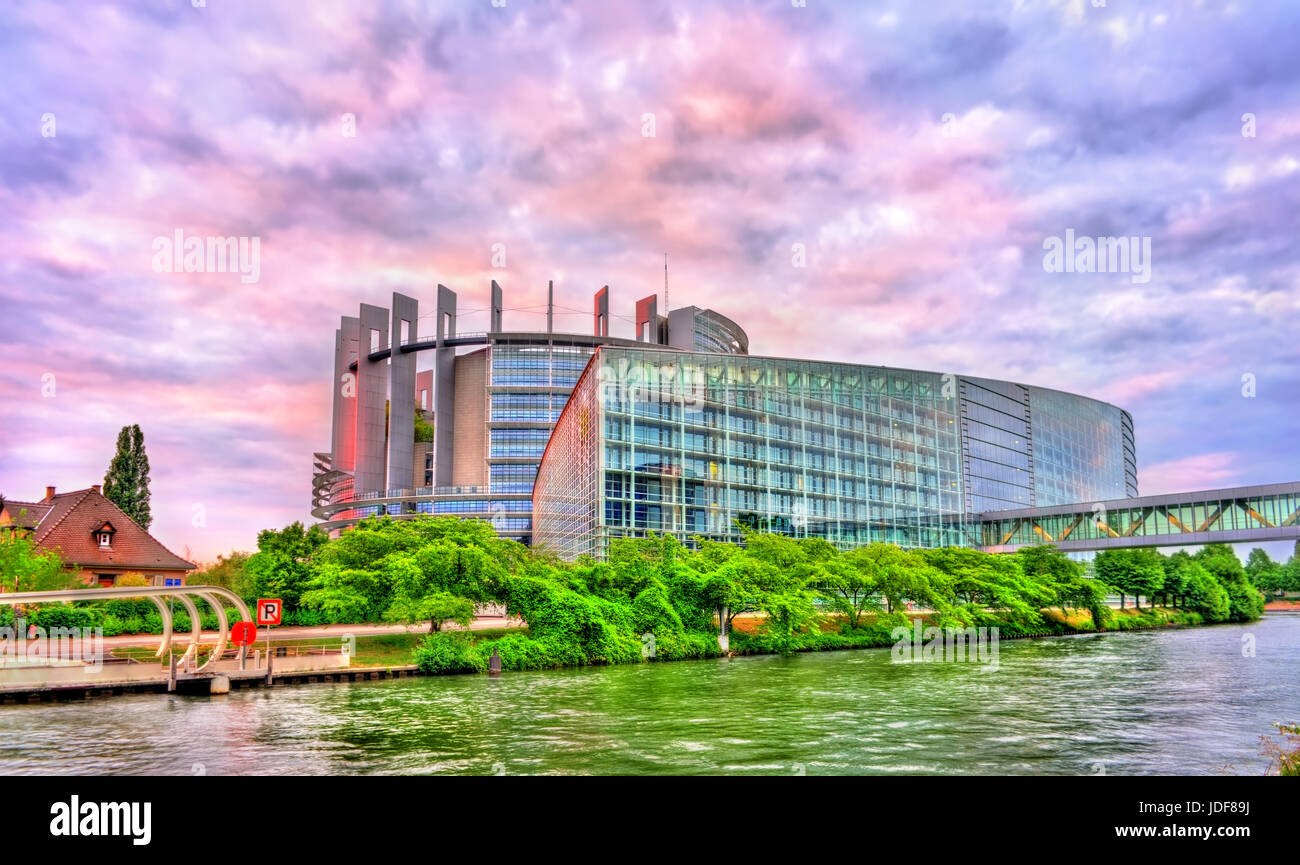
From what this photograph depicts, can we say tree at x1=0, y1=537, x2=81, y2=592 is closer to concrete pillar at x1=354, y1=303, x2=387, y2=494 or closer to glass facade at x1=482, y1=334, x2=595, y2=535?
glass facade at x1=482, y1=334, x2=595, y2=535

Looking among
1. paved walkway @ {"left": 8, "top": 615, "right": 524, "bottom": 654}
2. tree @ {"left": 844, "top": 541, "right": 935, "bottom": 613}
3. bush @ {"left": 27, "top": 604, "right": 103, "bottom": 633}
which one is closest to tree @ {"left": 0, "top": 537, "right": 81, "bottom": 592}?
bush @ {"left": 27, "top": 604, "right": 103, "bottom": 633}

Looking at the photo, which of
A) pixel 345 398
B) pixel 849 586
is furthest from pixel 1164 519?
pixel 345 398

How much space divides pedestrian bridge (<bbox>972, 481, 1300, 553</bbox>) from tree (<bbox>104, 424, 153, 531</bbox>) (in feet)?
355

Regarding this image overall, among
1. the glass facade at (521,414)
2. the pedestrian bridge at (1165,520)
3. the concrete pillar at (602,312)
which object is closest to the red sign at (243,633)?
the pedestrian bridge at (1165,520)

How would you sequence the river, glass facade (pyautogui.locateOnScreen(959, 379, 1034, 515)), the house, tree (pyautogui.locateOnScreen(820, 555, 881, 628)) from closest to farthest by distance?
the river
tree (pyautogui.locateOnScreen(820, 555, 881, 628))
the house
glass facade (pyautogui.locateOnScreen(959, 379, 1034, 515))

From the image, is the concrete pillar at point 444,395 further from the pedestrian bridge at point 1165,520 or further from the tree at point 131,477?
the pedestrian bridge at point 1165,520

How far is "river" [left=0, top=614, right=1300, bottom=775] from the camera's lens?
2208cm

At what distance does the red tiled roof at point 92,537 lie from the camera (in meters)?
70.4

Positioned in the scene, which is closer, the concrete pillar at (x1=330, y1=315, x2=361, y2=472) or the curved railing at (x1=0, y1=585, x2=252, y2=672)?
the curved railing at (x1=0, y1=585, x2=252, y2=672)

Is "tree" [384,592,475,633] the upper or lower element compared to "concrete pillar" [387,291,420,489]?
lower

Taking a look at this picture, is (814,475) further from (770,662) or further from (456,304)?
(456,304)
